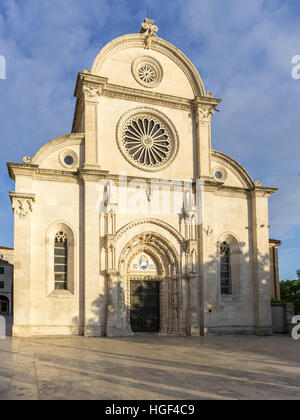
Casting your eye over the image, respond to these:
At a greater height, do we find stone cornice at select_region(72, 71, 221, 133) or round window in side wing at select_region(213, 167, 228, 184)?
stone cornice at select_region(72, 71, 221, 133)

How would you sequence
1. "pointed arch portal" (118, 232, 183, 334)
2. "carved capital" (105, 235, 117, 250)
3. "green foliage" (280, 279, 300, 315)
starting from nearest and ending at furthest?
"carved capital" (105, 235, 117, 250) → "pointed arch portal" (118, 232, 183, 334) → "green foliage" (280, 279, 300, 315)

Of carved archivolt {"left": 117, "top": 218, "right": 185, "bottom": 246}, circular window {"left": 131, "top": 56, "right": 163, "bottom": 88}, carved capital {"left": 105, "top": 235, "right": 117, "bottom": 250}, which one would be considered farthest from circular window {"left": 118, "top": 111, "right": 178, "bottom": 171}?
carved capital {"left": 105, "top": 235, "right": 117, "bottom": 250}

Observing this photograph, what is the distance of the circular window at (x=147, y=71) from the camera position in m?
25.3

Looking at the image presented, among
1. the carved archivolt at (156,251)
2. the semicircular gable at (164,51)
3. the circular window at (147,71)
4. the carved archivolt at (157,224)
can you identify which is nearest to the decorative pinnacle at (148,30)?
the semicircular gable at (164,51)

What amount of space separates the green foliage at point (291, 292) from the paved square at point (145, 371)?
24403 mm

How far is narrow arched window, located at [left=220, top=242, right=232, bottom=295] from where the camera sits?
25.5 m

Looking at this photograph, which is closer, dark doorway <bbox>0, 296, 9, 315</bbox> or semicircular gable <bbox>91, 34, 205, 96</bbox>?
semicircular gable <bbox>91, 34, 205, 96</bbox>

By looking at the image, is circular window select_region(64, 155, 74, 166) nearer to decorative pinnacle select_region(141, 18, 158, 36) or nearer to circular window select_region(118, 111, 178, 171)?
circular window select_region(118, 111, 178, 171)

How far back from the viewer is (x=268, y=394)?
8602mm

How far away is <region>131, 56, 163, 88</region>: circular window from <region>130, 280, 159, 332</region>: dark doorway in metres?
12.0

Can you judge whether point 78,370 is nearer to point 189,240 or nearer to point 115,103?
point 189,240
